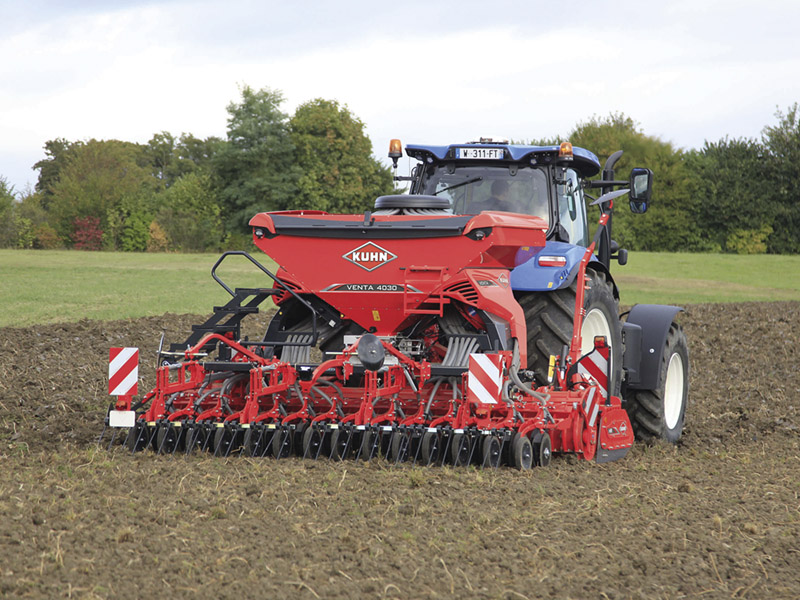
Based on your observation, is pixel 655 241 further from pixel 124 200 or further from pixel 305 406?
pixel 305 406

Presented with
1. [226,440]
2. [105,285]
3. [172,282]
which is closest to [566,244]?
[226,440]

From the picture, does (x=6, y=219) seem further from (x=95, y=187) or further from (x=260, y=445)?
(x=260, y=445)

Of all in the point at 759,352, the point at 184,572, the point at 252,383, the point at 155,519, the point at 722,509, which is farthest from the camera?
the point at 759,352

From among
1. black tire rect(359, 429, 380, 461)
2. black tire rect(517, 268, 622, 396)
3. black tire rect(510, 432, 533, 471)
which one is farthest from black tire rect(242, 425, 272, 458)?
black tire rect(517, 268, 622, 396)

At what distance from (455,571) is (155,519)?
153 cm

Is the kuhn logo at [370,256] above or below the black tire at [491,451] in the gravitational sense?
above

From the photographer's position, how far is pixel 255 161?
157 ft

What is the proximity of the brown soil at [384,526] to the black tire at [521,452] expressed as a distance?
14 centimetres

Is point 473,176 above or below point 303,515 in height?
above

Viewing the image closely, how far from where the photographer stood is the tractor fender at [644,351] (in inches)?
309

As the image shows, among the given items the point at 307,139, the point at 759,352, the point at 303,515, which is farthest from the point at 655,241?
the point at 303,515

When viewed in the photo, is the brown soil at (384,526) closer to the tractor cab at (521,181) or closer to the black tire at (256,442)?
the black tire at (256,442)

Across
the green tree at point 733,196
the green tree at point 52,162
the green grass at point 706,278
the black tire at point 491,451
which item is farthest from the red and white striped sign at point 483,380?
the green tree at point 52,162

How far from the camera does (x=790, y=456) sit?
739cm
